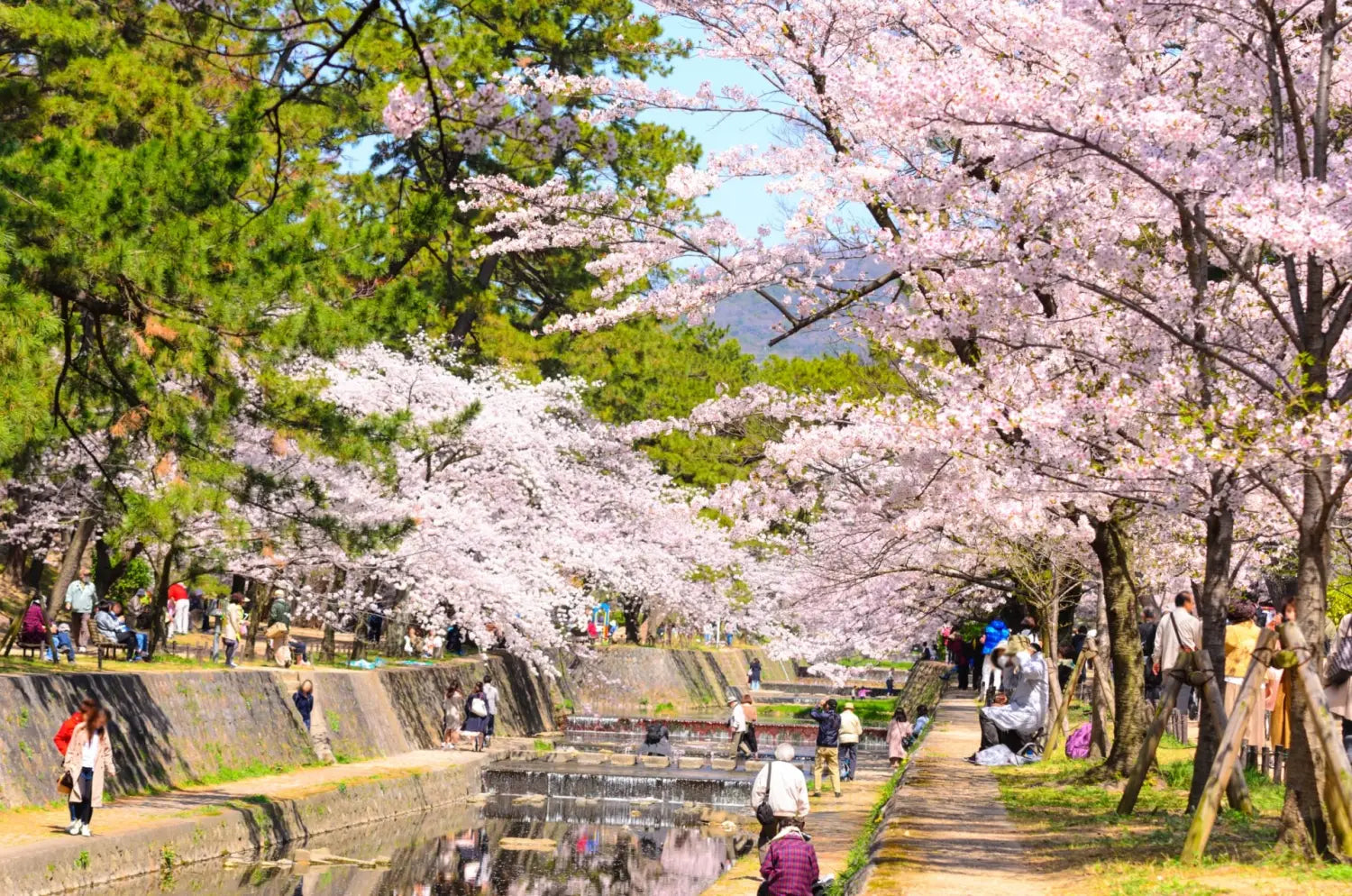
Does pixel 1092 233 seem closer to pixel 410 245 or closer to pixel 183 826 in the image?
pixel 410 245

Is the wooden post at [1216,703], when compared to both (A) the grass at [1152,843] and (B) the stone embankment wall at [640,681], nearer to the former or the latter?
(A) the grass at [1152,843]

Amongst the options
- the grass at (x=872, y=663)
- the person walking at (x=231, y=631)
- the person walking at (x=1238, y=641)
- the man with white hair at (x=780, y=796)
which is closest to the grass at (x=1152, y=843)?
the person walking at (x=1238, y=641)

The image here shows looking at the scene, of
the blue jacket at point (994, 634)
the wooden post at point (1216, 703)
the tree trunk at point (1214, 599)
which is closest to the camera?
the wooden post at point (1216, 703)

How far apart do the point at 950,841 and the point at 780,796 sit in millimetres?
1544

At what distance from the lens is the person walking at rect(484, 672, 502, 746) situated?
107ft

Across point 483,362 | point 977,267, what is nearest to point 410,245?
point 977,267

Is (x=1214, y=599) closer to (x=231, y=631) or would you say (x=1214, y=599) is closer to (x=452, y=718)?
(x=231, y=631)

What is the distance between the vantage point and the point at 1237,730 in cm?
874

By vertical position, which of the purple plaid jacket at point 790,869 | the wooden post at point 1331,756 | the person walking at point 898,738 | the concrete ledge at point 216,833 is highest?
the wooden post at point 1331,756

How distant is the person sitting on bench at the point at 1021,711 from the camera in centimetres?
2038

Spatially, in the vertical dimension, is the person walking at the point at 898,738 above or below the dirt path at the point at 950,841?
below

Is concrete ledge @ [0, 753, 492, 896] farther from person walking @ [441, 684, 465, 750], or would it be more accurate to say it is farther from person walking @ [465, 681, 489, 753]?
person walking @ [465, 681, 489, 753]

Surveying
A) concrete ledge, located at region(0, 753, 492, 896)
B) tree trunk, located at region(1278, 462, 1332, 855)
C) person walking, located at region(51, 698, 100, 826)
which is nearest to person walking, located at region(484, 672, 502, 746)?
concrete ledge, located at region(0, 753, 492, 896)

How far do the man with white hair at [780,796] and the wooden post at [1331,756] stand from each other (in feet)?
12.9
